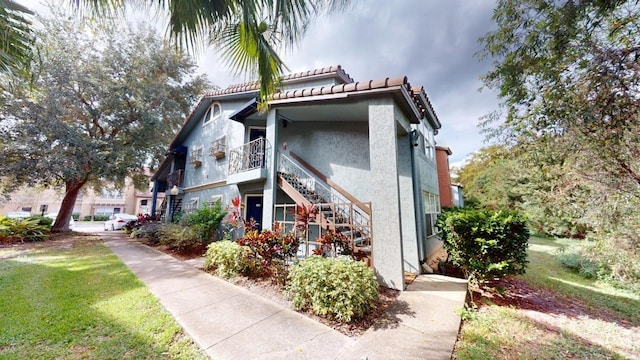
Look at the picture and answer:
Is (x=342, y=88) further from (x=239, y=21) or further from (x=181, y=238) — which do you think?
(x=181, y=238)

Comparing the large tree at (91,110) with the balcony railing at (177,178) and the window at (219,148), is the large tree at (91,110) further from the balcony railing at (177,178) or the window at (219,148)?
the window at (219,148)

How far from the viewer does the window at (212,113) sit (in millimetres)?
13539

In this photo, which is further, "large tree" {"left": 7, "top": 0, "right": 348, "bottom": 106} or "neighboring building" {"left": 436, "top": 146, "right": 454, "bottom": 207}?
"neighboring building" {"left": 436, "top": 146, "right": 454, "bottom": 207}

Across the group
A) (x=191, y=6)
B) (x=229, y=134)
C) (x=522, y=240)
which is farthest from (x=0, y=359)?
(x=229, y=134)

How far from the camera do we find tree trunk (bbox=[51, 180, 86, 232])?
16.5 m

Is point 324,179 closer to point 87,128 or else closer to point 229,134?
point 229,134

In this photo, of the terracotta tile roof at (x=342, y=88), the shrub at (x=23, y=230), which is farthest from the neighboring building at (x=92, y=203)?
the terracotta tile roof at (x=342, y=88)

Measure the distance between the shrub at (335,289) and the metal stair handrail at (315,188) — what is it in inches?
125

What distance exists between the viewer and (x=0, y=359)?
10.2 feet

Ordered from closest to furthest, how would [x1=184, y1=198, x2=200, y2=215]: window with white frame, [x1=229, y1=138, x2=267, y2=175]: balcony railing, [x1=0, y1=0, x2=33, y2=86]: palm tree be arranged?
[x1=0, y1=0, x2=33, y2=86]: palm tree < [x1=229, y1=138, x2=267, y2=175]: balcony railing < [x1=184, y1=198, x2=200, y2=215]: window with white frame

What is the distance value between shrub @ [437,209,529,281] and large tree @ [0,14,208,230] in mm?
18150

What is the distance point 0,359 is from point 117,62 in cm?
1842

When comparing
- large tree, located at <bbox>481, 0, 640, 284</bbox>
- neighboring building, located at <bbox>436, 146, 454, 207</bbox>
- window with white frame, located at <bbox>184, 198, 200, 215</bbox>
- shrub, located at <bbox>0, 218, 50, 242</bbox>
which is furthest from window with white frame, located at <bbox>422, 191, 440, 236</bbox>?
shrub, located at <bbox>0, 218, 50, 242</bbox>

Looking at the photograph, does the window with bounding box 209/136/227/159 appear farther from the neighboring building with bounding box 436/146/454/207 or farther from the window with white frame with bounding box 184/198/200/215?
the neighboring building with bounding box 436/146/454/207
